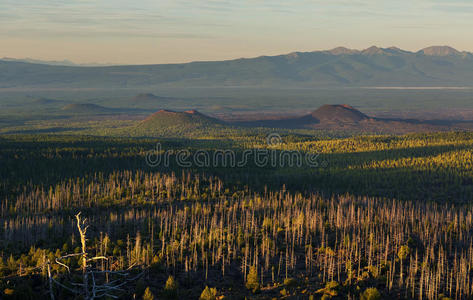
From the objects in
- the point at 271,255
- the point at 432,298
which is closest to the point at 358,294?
the point at 432,298

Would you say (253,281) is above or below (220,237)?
below

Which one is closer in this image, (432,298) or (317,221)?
(432,298)

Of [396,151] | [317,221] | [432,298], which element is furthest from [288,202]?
[396,151]

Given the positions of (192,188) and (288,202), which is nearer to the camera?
(288,202)

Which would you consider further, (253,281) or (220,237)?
(220,237)

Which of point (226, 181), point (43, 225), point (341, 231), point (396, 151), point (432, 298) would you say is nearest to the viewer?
point (432, 298)

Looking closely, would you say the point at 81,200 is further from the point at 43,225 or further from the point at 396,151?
the point at 396,151

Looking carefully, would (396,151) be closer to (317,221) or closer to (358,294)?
(317,221)

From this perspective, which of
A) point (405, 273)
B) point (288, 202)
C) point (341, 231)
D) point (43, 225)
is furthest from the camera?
point (288, 202)

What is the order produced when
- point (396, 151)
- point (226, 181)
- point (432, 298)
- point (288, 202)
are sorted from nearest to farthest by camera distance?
point (432, 298)
point (288, 202)
point (226, 181)
point (396, 151)
